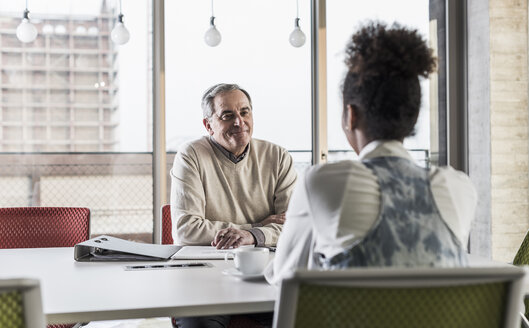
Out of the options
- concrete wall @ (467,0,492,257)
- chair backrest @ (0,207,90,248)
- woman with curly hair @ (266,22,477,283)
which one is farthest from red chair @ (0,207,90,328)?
concrete wall @ (467,0,492,257)

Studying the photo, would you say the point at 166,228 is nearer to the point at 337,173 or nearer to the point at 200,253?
the point at 200,253

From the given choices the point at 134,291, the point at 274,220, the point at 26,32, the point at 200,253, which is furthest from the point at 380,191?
the point at 26,32

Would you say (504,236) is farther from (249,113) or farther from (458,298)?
(458,298)

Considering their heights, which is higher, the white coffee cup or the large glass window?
the large glass window

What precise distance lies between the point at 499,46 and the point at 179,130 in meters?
2.59

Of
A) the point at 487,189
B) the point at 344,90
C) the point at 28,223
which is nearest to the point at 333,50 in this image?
the point at 487,189

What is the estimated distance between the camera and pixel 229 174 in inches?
102

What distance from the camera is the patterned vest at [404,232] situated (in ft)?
3.80

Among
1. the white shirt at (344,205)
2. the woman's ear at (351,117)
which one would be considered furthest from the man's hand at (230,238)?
the woman's ear at (351,117)

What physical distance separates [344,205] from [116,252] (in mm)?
1031

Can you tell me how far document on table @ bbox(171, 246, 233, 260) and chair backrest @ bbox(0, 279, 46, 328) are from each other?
0.97 meters

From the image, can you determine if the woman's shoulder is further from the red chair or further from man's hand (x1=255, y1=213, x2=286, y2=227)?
the red chair

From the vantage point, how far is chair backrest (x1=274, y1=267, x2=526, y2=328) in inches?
35.6

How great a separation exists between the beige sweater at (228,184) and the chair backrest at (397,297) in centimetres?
139
